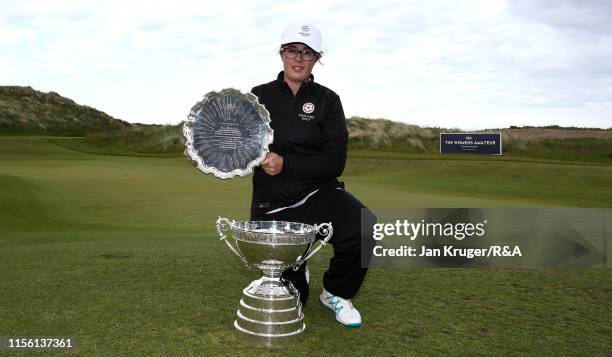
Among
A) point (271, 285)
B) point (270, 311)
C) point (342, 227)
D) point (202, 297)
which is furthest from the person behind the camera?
point (202, 297)

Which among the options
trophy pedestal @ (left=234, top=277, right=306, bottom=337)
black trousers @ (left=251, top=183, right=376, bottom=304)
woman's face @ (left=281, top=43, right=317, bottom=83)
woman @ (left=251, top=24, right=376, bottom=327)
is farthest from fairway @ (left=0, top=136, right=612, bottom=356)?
woman's face @ (left=281, top=43, right=317, bottom=83)

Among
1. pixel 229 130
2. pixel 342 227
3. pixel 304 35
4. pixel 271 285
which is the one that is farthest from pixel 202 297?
pixel 304 35

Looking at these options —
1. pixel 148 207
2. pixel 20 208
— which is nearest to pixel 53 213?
pixel 20 208

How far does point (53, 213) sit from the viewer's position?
8.59 meters

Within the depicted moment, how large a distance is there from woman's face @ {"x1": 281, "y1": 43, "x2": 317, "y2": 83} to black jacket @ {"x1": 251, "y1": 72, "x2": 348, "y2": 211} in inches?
3.4

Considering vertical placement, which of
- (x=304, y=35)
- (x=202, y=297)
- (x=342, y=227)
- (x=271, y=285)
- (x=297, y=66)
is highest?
(x=304, y=35)

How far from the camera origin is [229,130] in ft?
12.1

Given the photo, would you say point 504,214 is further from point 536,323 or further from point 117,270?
point 117,270

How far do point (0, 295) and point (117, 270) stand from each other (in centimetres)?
102

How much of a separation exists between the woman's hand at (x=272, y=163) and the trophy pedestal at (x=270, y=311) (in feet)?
2.26

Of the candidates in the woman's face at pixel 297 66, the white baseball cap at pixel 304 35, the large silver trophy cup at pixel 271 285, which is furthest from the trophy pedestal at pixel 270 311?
the white baseball cap at pixel 304 35

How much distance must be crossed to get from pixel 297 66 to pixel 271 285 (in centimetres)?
153

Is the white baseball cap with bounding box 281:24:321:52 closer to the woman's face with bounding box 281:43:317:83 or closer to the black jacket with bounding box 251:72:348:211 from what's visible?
the woman's face with bounding box 281:43:317:83

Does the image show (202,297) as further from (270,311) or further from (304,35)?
(304,35)
